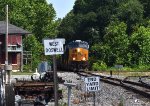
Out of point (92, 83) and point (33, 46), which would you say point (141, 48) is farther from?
point (92, 83)

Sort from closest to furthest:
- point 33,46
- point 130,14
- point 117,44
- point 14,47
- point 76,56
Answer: point 76,56 < point 14,47 < point 117,44 < point 130,14 < point 33,46

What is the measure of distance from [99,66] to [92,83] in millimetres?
45154

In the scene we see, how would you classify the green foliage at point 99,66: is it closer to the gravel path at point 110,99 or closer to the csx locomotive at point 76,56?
the csx locomotive at point 76,56

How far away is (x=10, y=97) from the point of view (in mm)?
14102

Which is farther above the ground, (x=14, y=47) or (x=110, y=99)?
(x=14, y=47)

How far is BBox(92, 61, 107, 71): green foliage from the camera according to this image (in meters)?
56.8

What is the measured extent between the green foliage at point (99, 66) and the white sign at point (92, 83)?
1650 inches

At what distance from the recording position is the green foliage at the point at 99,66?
186ft

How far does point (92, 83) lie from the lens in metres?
13.7

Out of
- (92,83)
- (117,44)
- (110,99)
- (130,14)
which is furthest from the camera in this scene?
(130,14)

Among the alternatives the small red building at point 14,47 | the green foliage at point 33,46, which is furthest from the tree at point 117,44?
the green foliage at point 33,46

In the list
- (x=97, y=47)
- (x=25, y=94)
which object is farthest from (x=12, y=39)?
(x=25, y=94)

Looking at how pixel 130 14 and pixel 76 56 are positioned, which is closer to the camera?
pixel 76 56

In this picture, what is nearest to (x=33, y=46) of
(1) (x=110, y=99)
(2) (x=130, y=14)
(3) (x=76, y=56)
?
(2) (x=130, y=14)
